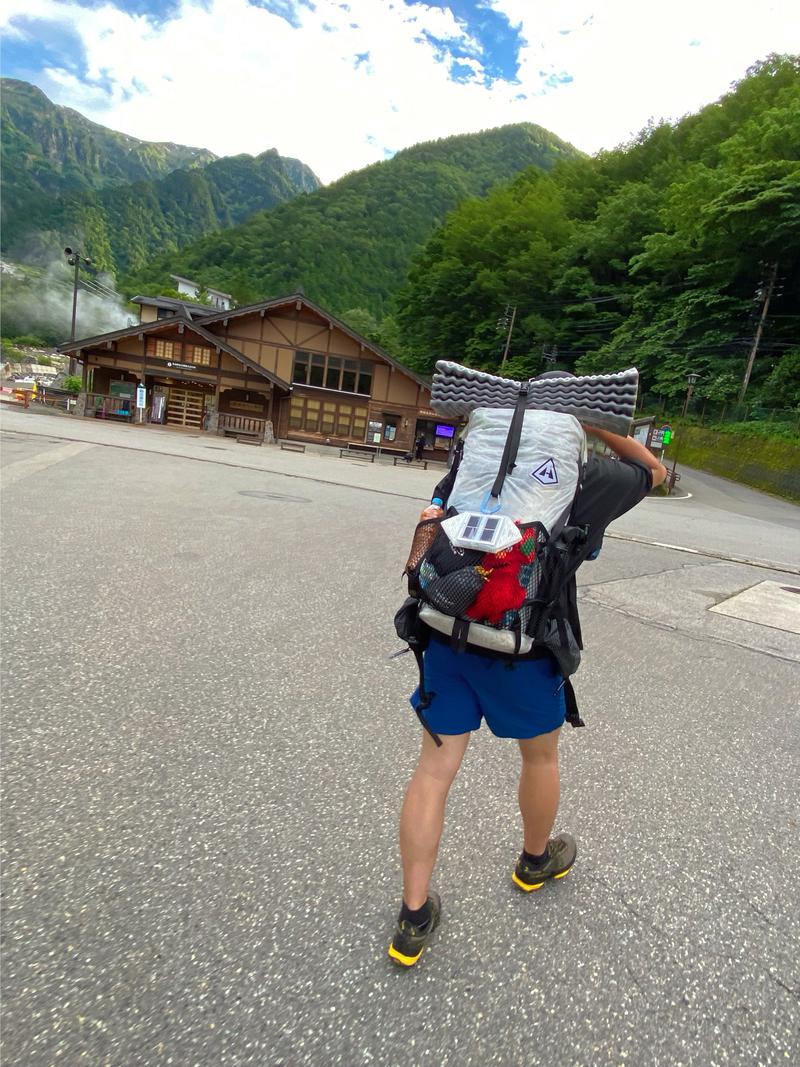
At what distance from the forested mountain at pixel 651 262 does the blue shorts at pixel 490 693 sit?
35.7m

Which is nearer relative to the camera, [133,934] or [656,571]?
[133,934]

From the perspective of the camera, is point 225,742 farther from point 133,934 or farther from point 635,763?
point 635,763

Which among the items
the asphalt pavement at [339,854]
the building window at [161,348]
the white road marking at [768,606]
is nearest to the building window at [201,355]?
the building window at [161,348]

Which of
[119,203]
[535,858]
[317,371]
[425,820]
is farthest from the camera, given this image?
[119,203]

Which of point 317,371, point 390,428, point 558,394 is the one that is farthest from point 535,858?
point 317,371

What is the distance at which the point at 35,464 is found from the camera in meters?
→ 10.4

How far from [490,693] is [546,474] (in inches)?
24.4

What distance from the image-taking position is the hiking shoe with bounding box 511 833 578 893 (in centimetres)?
190

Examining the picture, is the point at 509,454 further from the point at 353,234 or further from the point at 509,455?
the point at 353,234

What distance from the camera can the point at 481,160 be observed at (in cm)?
11356

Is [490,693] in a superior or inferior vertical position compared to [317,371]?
inferior

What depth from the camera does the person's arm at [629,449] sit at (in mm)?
1621

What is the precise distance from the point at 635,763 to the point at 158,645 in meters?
2.85

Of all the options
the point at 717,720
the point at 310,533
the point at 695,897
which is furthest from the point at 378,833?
the point at 310,533
